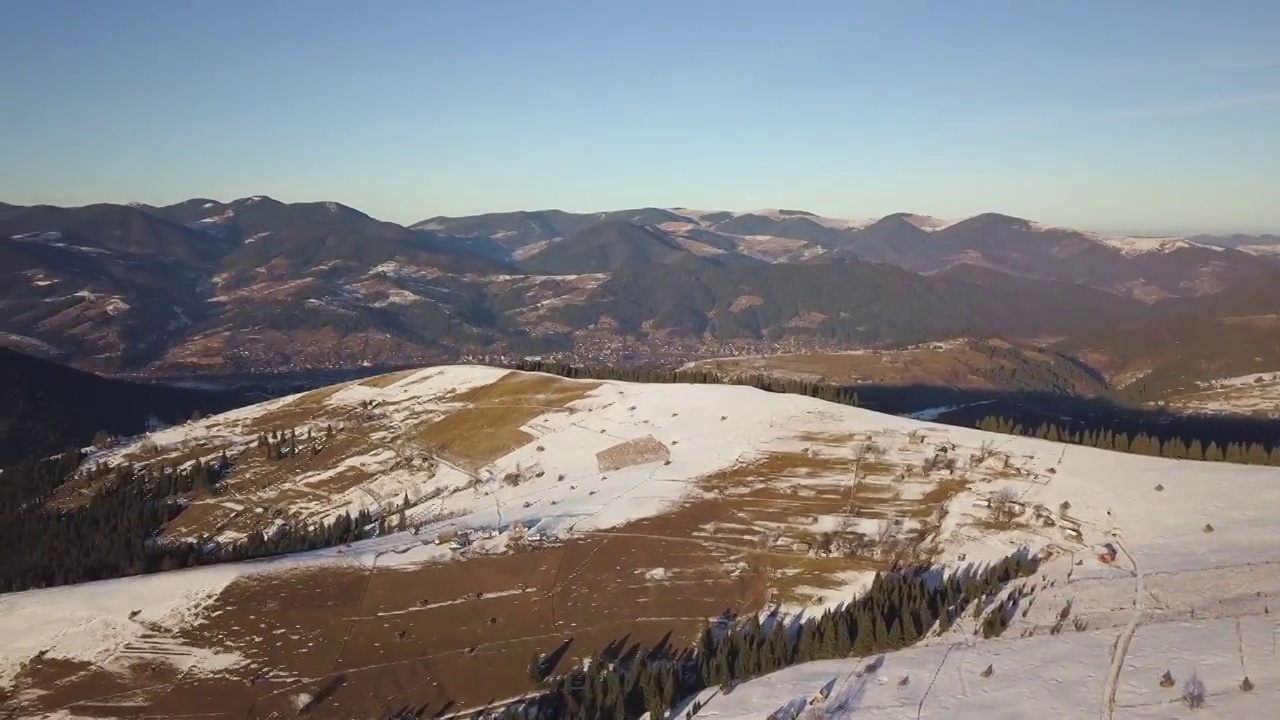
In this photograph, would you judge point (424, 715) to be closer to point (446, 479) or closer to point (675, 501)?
point (675, 501)

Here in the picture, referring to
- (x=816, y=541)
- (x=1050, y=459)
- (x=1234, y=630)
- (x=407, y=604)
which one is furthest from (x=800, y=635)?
(x=1050, y=459)

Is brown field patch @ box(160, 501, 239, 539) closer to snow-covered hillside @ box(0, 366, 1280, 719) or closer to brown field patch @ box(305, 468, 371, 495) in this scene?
snow-covered hillside @ box(0, 366, 1280, 719)

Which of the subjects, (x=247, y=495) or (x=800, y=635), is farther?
(x=247, y=495)

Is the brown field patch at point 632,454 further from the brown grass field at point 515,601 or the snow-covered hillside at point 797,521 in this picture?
the brown grass field at point 515,601

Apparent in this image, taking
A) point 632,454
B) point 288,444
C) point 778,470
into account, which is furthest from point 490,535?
point 288,444

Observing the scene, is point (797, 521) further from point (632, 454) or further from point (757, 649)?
point (632, 454)

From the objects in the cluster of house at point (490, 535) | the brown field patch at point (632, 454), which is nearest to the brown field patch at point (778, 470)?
the brown field patch at point (632, 454)
